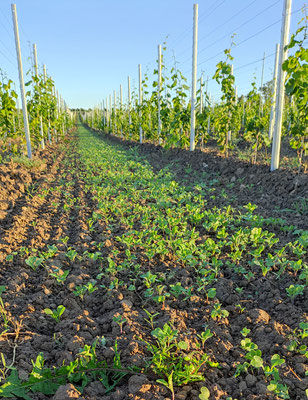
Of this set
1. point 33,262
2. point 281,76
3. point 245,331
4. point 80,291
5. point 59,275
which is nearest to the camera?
point 245,331

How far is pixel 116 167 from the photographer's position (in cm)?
949

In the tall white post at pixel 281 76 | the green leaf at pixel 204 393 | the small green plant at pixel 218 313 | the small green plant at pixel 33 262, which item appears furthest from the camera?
the tall white post at pixel 281 76

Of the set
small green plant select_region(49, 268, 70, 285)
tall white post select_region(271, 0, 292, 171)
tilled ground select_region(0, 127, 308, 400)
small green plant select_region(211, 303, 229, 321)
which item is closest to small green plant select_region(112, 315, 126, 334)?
tilled ground select_region(0, 127, 308, 400)

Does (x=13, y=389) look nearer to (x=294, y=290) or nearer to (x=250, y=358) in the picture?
(x=250, y=358)

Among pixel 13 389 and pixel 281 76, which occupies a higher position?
pixel 281 76

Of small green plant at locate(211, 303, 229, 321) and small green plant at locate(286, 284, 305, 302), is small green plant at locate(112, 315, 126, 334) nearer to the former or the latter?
small green plant at locate(211, 303, 229, 321)

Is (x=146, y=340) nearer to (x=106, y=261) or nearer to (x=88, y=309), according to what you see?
(x=88, y=309)

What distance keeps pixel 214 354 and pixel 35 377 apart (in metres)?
1.24

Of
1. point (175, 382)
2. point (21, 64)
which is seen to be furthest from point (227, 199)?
point (21, 64)

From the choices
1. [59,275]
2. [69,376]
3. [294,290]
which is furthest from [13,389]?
[294,290]

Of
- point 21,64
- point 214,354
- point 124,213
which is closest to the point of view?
point 214,354

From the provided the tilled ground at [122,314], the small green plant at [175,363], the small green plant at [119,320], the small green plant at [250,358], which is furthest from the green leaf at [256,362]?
the small green plant at [119,320]

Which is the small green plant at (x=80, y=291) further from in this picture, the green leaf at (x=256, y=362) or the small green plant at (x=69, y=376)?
the green leaf at (x=256, y=362)

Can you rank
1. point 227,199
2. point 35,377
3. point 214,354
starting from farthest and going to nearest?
point 227,199 < point 214,354 < point 35,377
